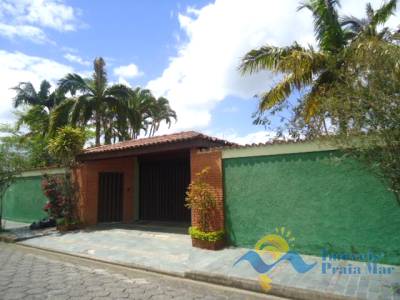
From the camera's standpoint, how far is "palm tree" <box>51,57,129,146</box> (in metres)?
17.7

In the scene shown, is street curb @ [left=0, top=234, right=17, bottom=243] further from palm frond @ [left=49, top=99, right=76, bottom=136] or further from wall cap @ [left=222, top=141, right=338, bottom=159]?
wall cap @ [left=222, top=141, right=338, bottom=159]

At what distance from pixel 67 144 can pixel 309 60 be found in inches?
369

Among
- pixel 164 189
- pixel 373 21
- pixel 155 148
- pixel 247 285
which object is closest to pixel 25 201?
pixel 164 189

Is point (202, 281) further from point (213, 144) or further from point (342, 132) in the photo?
point (213, 144)

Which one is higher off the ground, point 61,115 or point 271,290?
point 61,115

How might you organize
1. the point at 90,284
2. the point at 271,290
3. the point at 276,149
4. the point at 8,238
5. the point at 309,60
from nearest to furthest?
the point at 271,290 < the point at 90,284 < the point at 276,149 < the point at 309,60 < the point at 8,238

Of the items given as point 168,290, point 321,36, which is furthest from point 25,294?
point 321,36

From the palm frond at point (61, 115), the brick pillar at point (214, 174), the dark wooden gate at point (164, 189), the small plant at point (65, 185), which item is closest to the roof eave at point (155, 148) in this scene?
the brick pillar at point (214, 174)

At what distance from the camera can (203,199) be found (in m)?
8.47

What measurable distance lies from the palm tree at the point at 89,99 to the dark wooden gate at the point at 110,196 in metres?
5.63

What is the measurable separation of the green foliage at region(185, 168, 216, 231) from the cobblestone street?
2191mm

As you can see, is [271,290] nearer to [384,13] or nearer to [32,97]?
[384,13]

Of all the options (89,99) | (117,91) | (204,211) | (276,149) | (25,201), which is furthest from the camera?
(117,91)

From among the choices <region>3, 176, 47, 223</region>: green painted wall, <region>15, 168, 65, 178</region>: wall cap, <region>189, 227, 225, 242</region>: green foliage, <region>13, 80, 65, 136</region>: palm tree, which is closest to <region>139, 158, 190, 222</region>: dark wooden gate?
<region>15, 168, 65, 178</region>: wall cap
